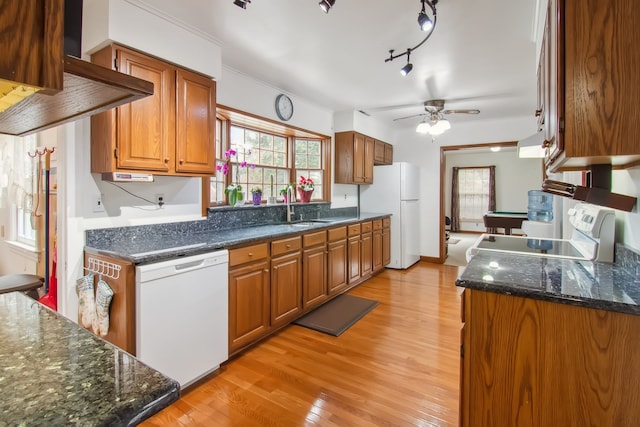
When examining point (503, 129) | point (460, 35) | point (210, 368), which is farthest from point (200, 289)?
point (503, 129)

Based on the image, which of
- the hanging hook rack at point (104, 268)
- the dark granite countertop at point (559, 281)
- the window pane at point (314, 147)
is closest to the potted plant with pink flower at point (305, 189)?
the window pane at point (314, 147)

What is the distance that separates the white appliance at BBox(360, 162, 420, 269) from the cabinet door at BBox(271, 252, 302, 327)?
8.52 ft

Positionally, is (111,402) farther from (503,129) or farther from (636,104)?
(503,129)

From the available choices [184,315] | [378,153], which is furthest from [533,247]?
[378,153]

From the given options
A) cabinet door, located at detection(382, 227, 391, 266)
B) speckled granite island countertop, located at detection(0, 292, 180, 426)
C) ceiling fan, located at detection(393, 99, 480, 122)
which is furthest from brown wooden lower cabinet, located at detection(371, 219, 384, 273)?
speckled granite island countertop, located at detection(0, 292, 180, 426)

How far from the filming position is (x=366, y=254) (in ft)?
15.1

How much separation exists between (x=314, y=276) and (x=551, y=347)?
2.41 metres

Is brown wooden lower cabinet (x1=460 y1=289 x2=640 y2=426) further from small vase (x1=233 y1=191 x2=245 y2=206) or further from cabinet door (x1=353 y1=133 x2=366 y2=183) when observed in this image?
cabinet door (x1=353 y1=133 x2=366 y2=183)

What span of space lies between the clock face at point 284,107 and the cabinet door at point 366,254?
1.87 m

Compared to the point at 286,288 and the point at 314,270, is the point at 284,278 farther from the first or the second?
the point at 314,270

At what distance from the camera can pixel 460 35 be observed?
2.57 meters

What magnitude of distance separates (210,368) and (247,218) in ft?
5.10

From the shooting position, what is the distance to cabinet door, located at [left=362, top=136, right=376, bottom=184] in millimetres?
5090

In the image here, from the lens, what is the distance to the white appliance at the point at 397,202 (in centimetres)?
528
